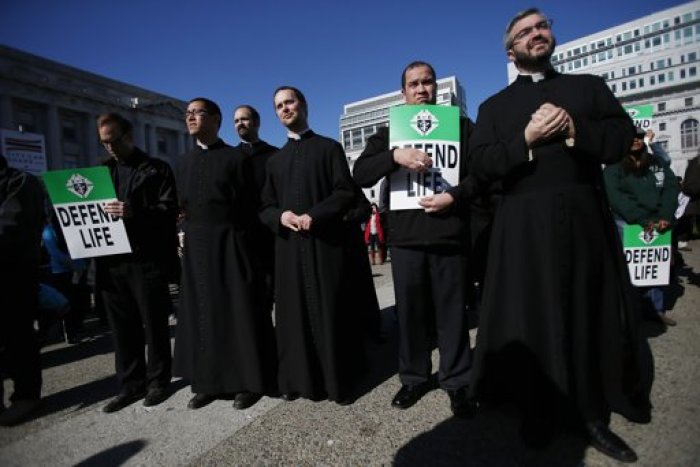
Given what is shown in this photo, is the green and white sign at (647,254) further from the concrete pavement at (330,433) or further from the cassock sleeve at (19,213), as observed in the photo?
the cassock sleeve at (19,213)

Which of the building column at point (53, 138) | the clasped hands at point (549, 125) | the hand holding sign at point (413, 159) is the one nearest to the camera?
the clasped hands at point (549, 125)

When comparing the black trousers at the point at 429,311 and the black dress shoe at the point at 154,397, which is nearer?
the black trousers at the point at 429,311

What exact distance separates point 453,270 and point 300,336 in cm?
119

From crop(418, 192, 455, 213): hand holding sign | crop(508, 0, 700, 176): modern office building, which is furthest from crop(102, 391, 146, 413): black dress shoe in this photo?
crop(508, 0, 700, 176): modern office building

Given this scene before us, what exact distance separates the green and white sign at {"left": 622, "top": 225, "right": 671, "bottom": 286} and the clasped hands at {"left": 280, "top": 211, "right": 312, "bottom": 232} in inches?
131

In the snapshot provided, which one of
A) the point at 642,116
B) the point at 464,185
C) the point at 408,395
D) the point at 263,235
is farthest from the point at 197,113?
the point at 642,116

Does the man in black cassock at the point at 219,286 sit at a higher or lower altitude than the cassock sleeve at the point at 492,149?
lower

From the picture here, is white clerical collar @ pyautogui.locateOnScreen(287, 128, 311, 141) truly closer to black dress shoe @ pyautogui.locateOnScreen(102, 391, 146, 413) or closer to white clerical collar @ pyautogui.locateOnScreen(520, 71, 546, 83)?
white clerical collar @ pyautogui.locateOnScreen(520, 71, 546, 83)

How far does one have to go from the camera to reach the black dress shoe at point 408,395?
268 centimetres

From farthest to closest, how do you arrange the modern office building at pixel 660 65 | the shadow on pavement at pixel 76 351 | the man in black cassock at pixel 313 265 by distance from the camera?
1. the modern office building at pixel 660 65
2. the shadow on pavement at pixel 76 351
3. the man in black cassock at pixel 313 265

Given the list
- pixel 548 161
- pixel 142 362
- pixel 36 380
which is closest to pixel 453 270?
pixel 548 161

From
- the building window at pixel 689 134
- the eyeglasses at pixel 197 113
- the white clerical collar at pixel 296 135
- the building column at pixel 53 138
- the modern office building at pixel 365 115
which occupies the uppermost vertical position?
the modern office building at pixel 365 115

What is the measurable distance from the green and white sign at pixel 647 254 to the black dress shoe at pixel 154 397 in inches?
178

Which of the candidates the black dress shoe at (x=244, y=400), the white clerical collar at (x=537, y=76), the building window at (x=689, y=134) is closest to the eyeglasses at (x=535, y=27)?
the white clerical collar at (x=537, y=76)
